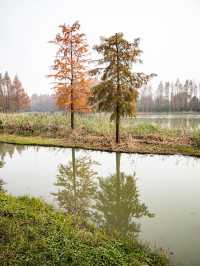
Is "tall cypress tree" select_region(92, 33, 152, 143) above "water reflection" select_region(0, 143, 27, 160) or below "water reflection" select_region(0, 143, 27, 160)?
above

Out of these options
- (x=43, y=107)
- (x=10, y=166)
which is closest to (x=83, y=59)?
(x=10, y=166)

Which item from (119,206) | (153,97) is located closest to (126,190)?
(119,206)

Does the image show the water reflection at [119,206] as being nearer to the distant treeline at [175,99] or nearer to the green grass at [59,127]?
the green grass at [59,127]

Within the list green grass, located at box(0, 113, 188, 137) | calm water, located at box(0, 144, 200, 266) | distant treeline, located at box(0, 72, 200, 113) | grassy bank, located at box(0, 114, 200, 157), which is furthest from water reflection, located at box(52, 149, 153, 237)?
distant treeline, located at box(0, 72, 200, 113)

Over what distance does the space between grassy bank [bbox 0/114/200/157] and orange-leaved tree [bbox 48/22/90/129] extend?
1891 mm

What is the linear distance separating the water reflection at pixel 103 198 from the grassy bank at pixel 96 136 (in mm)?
5044

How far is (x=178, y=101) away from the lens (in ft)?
223

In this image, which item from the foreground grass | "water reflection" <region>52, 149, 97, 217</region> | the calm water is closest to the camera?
the foreground grass

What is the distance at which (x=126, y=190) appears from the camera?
26.2 feet

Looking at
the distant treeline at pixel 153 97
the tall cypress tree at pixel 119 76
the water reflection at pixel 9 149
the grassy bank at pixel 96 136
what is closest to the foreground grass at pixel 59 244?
the water reflection at pixel 9 149

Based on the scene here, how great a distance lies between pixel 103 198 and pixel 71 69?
560 inches

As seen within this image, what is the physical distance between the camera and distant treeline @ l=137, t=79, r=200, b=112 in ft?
209

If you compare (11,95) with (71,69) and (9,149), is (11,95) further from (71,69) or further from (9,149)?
(9,149)

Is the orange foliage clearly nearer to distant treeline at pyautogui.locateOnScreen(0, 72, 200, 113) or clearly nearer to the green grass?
the green grass
